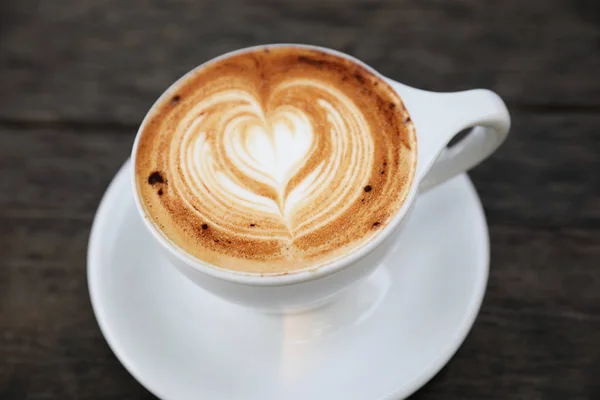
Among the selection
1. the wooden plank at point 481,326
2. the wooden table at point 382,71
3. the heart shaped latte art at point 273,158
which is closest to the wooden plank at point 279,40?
the wooden table at point 382,71

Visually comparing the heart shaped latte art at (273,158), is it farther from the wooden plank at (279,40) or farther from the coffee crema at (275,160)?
the wooden plank at (279,40)

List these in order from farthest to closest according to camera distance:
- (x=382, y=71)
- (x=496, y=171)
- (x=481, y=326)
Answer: (x=382, y=71) → (x=496, y=171) → (x=481, y=326)

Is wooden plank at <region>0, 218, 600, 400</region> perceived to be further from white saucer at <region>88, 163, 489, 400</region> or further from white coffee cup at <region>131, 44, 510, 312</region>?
white coffee cup at <region>131, 44, 510, 312</region>

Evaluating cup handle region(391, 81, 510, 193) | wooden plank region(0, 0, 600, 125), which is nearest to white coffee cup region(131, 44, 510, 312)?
cup handle region(391, 81, 510, 193)

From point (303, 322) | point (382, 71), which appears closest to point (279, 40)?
point (382, 71)

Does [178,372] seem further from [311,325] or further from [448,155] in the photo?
[448,155]

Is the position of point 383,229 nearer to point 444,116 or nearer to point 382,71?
point 444,116

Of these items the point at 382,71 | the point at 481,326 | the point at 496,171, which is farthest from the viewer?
the point at 382,71
